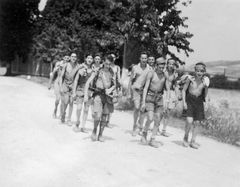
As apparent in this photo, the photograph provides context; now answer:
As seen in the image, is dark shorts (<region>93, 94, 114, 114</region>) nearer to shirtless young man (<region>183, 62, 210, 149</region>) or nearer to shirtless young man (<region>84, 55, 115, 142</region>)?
shirtless young man (<region>84, 55, 115, 142</region>)

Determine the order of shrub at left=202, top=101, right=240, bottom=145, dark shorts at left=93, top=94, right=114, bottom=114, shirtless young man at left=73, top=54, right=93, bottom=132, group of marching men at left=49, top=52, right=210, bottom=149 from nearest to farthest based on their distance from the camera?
dark shorts at left=93, top=94, right=114, bottom=114, group of marching men at left=49, top=52, right=210, bottom=149, shirtless young man at left=73, top=54, right=93, bottom=132, shrub at left=202, top=101, right=240, bottom=145

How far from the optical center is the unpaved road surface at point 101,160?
21.8ft

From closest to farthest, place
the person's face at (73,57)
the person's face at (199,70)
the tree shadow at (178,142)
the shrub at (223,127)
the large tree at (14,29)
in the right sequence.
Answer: the person's face at (199,70)
the tree shadow at (178,142)
the person's face at (73,57)
the shrub at (223,127)
the large tree at (14,29)

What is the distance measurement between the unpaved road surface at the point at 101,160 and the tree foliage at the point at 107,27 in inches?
886

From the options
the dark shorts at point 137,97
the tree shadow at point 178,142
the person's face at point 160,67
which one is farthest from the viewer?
the dark shorts at point 137,97

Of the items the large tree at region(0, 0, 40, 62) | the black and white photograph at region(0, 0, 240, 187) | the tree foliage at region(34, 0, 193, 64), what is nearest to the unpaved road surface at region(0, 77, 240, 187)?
the black and white photograph at region(0, 0, 240, 187)

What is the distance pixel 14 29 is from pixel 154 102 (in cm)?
3811

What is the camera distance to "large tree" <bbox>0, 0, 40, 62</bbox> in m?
44.9

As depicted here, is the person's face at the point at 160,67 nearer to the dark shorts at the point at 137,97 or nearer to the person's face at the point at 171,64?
the person's face at the point at 171,64

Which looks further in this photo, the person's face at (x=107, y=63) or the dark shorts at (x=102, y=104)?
the person's face at (x=107, y=63)

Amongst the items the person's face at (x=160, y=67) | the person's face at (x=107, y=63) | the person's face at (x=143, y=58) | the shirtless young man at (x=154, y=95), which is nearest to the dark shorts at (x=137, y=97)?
the person's face at (x=143, y=58)

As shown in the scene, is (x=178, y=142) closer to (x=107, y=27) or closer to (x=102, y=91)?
(x=102, y=91)

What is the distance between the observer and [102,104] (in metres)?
9.62

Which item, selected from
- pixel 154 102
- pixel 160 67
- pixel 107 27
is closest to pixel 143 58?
pixel 160 67
